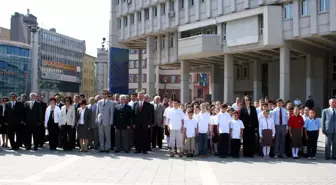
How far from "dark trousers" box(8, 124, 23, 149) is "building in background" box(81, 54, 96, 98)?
113 m

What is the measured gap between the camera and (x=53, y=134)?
57.4 feet

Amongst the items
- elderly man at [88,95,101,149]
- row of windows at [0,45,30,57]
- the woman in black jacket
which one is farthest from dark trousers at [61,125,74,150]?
row of windows at [0,45,30,57]

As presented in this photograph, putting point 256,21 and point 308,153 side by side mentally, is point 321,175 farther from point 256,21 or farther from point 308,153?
point 256,21

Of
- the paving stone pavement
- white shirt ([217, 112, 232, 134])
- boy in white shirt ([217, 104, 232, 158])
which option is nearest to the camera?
the paving stone pavement

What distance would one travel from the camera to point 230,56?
44.0 meters

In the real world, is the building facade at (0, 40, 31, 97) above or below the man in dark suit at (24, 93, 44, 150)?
above

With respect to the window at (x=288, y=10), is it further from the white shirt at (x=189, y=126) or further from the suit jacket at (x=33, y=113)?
the suit jacket at (x=33, y=113)

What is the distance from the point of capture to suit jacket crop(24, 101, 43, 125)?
17.5m

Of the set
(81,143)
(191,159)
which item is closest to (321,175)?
(191,159)

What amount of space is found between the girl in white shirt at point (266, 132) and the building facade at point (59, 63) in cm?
9417

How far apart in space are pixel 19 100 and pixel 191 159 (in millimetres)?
7368

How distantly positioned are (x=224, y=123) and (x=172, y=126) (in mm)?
1802

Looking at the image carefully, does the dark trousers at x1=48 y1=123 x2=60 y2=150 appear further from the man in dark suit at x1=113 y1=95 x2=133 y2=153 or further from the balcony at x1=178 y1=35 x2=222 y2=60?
A: the balcony at x1=178 y1=35 x2=222 y2=60

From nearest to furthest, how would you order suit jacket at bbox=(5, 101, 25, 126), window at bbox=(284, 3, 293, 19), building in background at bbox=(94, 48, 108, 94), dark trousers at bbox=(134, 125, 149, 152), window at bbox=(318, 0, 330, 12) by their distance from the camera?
dark trousers at bbox=(134, 125, 149, 152), suit jacket at bbox=(5, 101, 25, 126), window at bbox=(318, 0, 330, 12), window at bbox=(284, 3, 293, 19), building in background at bbox=(94, 48, 108, 94)
